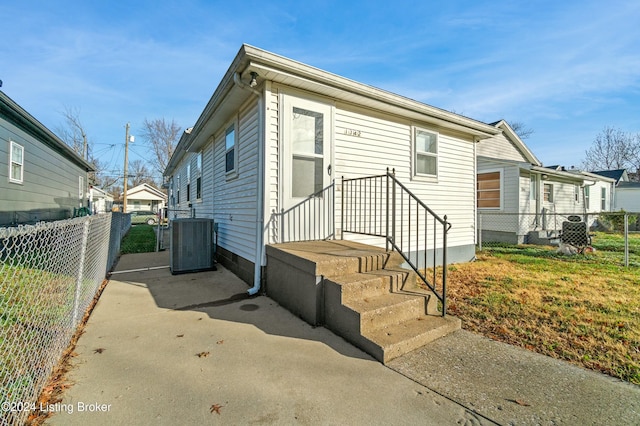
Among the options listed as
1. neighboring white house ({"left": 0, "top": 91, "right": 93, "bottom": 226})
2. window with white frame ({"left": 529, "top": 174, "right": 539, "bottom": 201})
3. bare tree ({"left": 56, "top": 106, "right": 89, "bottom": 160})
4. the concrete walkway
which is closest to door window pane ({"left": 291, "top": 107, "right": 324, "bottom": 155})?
the concrete walkway

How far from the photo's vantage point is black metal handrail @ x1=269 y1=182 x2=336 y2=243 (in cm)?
436

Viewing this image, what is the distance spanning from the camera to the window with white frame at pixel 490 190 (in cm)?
1129

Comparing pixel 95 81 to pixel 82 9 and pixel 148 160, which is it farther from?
pixel 148 160

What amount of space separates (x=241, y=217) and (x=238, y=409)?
3.66 m

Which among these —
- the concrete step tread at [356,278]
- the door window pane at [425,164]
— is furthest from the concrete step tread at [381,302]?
the door window pane at [425,164]

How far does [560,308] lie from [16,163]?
11.5 meters

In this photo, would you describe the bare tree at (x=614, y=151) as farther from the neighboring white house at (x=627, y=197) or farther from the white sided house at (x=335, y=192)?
the white sided house at (x=335, y=192)

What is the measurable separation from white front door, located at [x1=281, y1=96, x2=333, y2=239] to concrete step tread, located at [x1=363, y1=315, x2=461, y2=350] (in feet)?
7.22

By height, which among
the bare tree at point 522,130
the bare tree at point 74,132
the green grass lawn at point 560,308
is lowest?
the green grass lawn at point 560,308

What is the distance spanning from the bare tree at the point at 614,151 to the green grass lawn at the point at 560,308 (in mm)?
36665

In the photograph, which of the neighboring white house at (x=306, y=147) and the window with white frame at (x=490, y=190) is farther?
the window with white frame at (x=490, y=190)

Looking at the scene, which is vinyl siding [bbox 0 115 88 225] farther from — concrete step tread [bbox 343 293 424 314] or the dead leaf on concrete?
the dead leaf on concrete

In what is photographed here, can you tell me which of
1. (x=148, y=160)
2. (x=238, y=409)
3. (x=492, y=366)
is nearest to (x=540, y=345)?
(x=492, y=366)

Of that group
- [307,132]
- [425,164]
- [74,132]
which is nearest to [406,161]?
[425,164]
